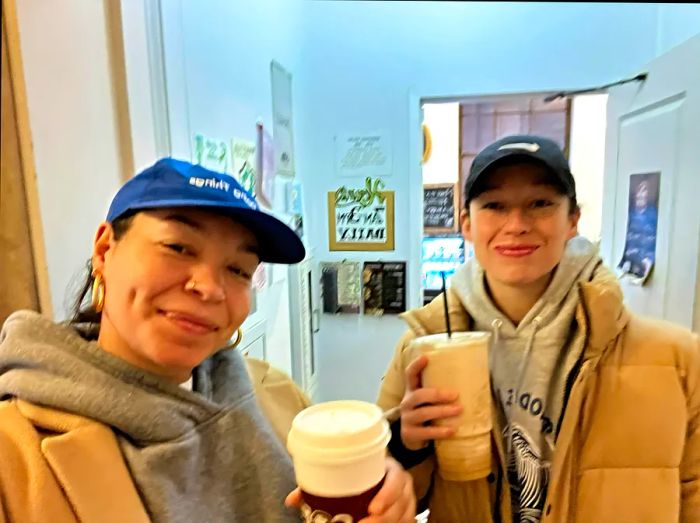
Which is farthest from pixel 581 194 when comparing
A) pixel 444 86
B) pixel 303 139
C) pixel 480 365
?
pixel 480 365

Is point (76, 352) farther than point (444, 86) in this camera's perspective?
No

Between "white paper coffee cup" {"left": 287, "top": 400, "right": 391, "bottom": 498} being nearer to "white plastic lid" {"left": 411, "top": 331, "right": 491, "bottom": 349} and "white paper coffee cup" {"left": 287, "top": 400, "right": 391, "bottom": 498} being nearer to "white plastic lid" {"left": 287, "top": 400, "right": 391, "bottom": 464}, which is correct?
"white plastic lid" {"left": 287, "top": 400, "right": 391, "bottom": 464}

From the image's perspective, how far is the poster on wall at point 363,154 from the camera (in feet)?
8.70

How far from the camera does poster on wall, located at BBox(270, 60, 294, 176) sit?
222 centimetres

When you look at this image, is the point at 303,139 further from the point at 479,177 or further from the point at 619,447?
the point at 619,447

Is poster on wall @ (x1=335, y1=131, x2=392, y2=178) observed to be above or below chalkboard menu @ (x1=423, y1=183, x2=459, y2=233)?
above

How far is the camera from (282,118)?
2.32 m

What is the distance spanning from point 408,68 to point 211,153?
4.55 feet

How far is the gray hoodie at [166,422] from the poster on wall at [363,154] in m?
1.99

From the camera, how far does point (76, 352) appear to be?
67 cm

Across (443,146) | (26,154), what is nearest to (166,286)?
(26,154)

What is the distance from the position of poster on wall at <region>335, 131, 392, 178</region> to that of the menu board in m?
0.47

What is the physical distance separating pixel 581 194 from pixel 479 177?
3.75 meters

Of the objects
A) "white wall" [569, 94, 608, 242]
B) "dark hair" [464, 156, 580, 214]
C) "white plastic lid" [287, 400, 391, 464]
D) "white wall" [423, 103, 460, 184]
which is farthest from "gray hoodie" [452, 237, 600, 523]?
"white wall" [569, 94, 608, 242]
